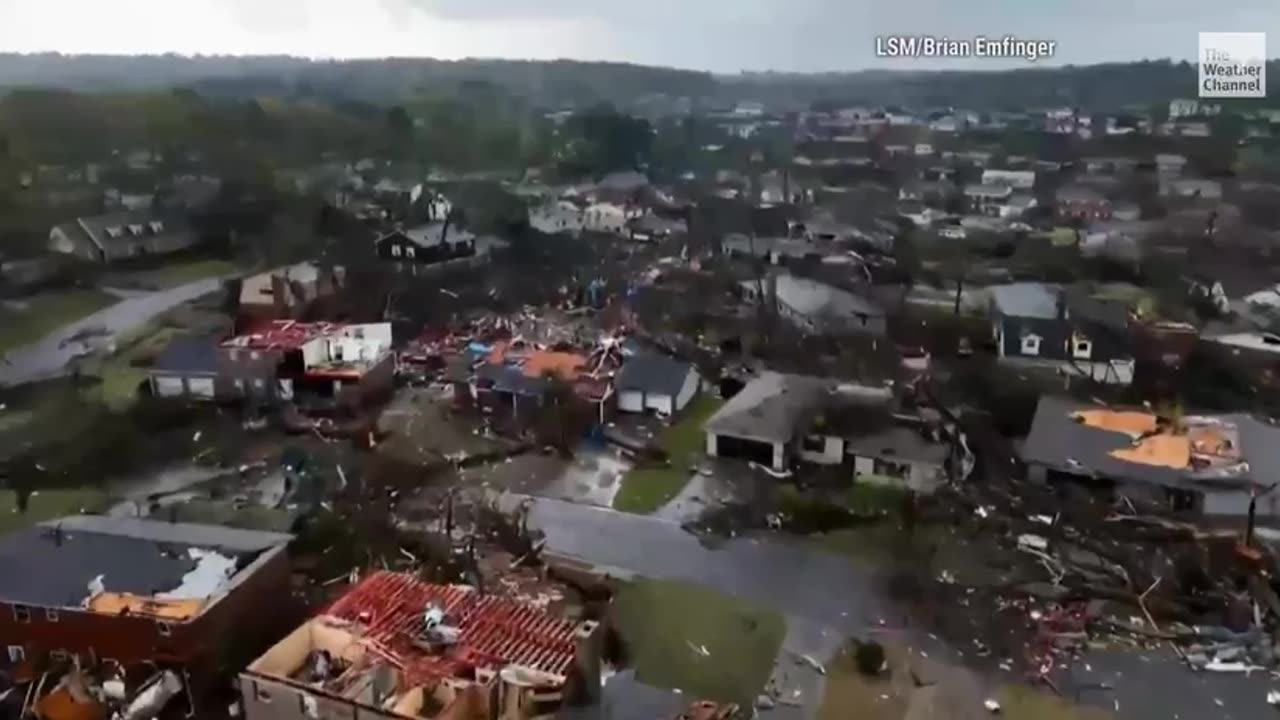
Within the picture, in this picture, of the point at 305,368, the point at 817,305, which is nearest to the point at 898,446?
the point at 817,305

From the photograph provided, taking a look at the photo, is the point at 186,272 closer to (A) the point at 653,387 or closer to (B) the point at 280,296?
(B) the point at 280,296

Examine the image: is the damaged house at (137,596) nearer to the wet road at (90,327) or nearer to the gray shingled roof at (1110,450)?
the wet road at (90,327)

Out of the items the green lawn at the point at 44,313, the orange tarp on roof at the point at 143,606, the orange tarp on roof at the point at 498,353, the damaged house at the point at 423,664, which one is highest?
the green lawn at the point at 44,313

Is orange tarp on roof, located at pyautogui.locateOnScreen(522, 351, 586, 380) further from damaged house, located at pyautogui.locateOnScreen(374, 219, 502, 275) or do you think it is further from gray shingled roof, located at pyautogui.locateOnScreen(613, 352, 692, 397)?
damaged house, located at pyautogui.locateOnScreen(374, 219, 502, 275)

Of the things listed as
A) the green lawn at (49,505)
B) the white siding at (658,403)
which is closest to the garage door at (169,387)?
the green lawn at (49,505)

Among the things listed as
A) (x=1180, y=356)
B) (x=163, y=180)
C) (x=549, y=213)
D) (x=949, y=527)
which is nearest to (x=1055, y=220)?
(x=1180, y=356)

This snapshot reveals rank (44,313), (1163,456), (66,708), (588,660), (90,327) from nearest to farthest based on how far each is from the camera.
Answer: (588,660), (66,708), (1163,456), (90,327), (44,313)
